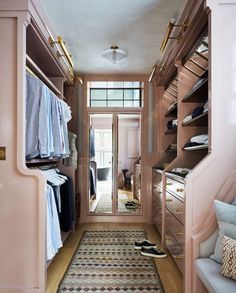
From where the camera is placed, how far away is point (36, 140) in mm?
2238

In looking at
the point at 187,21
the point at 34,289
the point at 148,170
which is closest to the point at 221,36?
the point at 187,21

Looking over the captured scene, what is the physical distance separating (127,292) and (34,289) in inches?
27.6

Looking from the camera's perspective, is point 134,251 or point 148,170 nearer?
point 134,251

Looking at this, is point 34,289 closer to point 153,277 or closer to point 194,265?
point 153,277

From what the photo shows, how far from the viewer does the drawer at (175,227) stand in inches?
90.4

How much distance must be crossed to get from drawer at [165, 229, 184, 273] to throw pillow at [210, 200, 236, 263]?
1.86ft

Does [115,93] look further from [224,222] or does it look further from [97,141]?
[224,222]

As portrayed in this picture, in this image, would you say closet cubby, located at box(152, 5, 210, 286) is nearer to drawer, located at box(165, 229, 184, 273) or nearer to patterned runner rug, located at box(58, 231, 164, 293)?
drawer, located at box(165, 229, 184, 273)

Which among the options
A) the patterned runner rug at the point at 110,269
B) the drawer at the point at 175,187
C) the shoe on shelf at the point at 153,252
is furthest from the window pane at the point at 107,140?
the shoe on shelf at the point at 153,252

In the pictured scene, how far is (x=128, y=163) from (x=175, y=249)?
215 cm

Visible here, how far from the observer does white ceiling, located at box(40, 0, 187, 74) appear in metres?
2.41

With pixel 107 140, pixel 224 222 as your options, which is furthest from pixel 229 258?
pixel 107 140

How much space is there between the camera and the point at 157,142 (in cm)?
445

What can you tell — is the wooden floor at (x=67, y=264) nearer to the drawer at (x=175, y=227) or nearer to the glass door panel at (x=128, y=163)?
the drawer at (x=175, y=227)
